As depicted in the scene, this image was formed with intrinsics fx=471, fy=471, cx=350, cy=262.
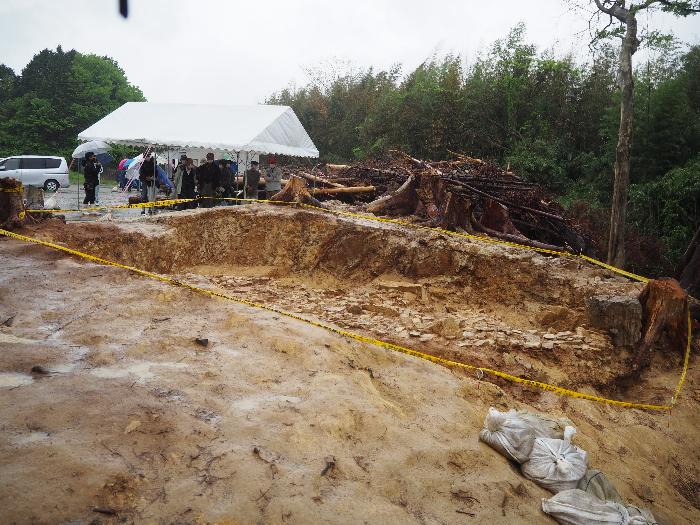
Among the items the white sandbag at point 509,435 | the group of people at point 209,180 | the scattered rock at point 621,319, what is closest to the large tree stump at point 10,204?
the group of people at point 209,180

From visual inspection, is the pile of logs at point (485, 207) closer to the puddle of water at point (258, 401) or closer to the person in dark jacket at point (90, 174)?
A: the puddle of water at point (258, 401)

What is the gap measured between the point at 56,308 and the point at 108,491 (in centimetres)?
293

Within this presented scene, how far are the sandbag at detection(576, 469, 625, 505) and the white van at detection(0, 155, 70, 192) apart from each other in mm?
22129

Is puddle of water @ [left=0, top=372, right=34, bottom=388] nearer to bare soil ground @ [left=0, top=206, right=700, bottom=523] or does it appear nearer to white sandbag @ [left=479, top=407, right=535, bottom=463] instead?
bare soil ground @ [left=0, top=206, right=700, bottom=523]

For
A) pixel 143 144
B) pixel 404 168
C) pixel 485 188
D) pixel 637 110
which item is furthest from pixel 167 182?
pixel 637 110

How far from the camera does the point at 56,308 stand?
4.37 m

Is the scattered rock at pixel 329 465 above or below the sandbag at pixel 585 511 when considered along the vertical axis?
above

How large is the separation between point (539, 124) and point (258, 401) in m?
17.7

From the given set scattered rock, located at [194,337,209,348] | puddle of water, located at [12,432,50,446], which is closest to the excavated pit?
scattered rock, located at [194,337,209,348]

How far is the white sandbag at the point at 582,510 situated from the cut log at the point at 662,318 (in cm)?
288

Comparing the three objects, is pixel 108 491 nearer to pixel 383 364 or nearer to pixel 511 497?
pixel 511 497

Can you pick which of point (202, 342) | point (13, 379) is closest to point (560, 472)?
point (202, 342)

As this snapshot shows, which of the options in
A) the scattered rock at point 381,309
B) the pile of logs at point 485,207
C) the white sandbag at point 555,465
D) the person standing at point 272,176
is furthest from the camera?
the person standing at point 272,176

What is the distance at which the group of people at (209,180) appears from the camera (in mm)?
11016
